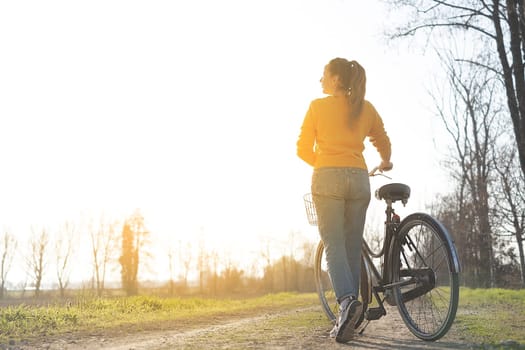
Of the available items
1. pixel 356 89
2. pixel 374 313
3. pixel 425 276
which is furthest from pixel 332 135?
pixel 374 313

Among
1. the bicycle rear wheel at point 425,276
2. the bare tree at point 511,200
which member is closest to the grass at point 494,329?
the bicycle rear wheel at point 425,276

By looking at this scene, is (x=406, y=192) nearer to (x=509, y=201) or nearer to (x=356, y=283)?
(x=356, y=283)

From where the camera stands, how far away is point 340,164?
13.3 ft

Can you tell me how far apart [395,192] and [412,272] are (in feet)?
2.19

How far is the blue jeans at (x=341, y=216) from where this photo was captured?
4.05m

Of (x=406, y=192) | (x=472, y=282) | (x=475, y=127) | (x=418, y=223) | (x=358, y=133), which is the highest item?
(x=475, y=127)

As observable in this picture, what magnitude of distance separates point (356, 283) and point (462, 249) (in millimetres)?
22179

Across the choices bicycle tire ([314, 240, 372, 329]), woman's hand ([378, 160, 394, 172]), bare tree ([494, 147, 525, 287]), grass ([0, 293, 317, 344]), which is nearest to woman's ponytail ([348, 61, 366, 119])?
woman's hand ([378, 160, 394, 172])

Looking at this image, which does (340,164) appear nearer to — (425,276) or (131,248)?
(425,276)

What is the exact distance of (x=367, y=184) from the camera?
4180 millimetres

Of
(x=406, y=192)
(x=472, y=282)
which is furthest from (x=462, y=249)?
(x=406, y=192)

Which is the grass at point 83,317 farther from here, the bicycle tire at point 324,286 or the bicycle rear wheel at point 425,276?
the bicycle rear wheel at point 425,276

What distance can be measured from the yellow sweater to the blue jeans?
0.30 ft

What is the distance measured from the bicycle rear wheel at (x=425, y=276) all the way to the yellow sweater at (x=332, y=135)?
71 centimetres
